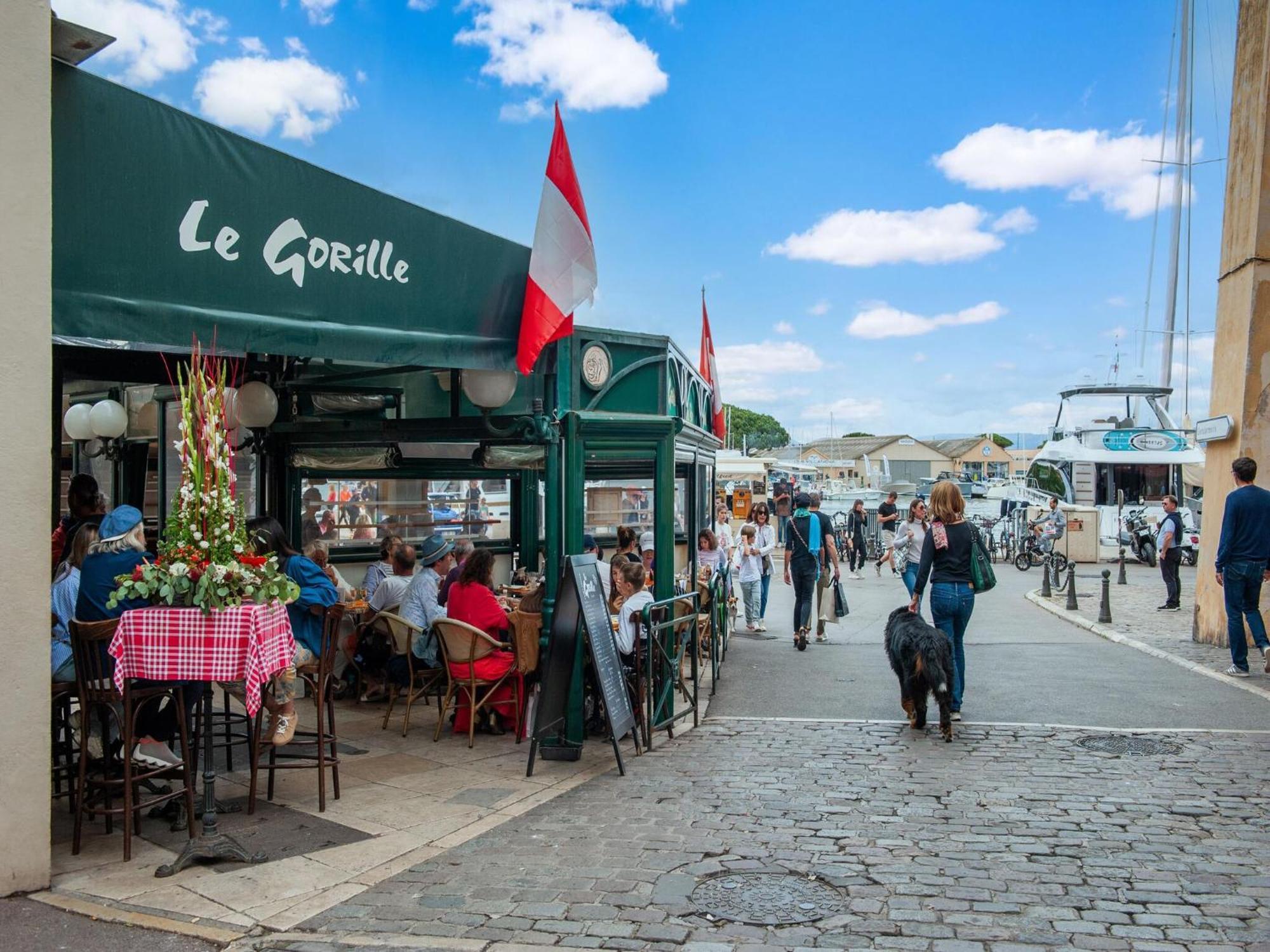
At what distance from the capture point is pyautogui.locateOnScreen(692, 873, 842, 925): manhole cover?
172 inches

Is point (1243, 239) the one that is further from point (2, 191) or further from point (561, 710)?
point (2, 191)

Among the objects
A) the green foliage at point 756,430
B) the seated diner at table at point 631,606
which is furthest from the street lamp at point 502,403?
the green foliage at point 756,430

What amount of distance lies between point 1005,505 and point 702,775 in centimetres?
2738

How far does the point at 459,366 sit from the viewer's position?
6684 mm

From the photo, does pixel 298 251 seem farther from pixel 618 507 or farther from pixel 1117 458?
pixel 1117 458

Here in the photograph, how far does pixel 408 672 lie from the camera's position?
8.52 m

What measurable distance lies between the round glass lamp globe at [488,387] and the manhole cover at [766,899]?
4001 millimetres

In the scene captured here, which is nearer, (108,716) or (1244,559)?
(108,716)

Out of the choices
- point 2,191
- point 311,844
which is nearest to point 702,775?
point 311,844

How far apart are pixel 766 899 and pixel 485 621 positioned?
12.4 ft

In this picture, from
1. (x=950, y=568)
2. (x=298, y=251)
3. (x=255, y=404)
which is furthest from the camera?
(x=255, y=404)

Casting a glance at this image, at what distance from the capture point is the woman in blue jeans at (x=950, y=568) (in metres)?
8.07

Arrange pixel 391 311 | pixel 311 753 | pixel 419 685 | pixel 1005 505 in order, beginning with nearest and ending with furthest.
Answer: pixel 391 311
pixel 311 753
pixel 419 685
pixel 1005 505

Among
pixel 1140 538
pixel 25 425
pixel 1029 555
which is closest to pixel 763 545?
pixel 25 425
